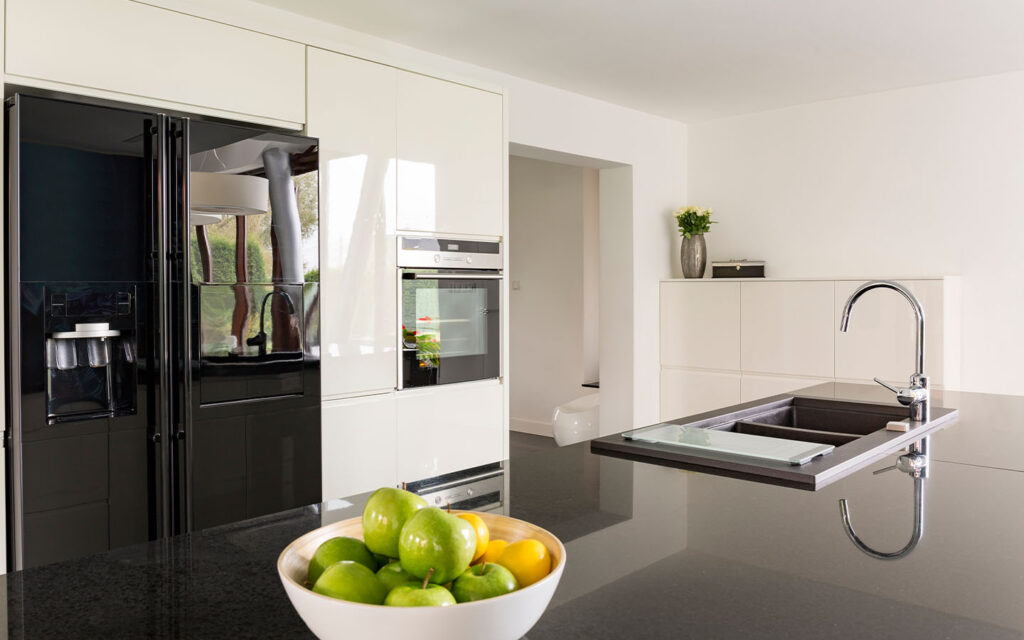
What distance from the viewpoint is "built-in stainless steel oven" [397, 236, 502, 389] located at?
3.29m

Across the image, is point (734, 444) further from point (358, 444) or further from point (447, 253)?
point (447, 253)

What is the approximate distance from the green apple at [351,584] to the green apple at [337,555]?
0.11ft

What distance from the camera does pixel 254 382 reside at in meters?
2.72

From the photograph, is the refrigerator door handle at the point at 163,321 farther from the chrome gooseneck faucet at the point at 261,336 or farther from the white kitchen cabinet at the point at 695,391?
the white kitchen cabinet at the point at 695,391

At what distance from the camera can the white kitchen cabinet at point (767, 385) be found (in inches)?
194

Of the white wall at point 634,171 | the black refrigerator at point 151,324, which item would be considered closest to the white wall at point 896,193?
the white wall at point 634,171

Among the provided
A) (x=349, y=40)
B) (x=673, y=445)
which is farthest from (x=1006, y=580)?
(x=349, y=40)

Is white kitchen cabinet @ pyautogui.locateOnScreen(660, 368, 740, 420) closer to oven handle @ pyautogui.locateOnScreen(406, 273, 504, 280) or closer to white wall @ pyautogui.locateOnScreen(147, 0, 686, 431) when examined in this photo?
white wall @ pyautogui.locateOnScreen(147, 0, 686, 431)

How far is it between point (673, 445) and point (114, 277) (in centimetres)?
168

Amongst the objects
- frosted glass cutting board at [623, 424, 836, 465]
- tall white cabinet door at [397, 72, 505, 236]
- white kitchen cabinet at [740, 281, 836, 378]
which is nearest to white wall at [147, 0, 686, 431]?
white kitchen cabinet at [740, 281, 836, 378]

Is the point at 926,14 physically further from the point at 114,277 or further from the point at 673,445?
the point at 114,277

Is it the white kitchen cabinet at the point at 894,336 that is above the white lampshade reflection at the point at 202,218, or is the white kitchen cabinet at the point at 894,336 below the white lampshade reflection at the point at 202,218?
below

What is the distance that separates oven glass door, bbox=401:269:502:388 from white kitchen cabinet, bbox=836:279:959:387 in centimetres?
227

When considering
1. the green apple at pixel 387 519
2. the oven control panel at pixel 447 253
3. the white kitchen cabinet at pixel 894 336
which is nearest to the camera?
the green apple at pixel 387 519
